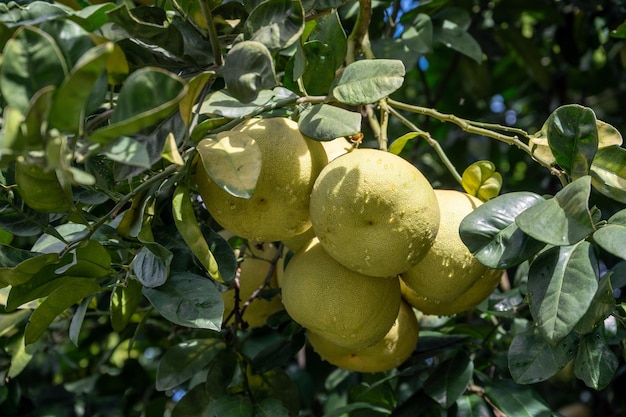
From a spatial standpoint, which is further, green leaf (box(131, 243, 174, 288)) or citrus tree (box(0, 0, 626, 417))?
green leaf (box(131, 243, 174, 288))

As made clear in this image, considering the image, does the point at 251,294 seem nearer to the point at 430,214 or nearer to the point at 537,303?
the point at 430,214

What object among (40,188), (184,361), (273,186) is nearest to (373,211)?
(273,186)

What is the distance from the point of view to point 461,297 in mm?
1138

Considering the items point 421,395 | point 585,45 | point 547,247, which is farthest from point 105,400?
point 585,45

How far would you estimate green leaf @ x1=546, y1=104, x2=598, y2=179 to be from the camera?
907 millimetres

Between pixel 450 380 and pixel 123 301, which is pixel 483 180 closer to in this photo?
pixel 450 380

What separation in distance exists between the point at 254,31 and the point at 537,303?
0.46m

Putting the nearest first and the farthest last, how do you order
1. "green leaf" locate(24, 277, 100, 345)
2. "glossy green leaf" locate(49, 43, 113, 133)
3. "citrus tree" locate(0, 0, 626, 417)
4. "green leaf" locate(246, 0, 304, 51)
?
"glossy green leaf" locate(49, 43, 113, 133)
"citrus tree" locate(0, 0, 626, 417)
"green leaf" locate(246, 0, 304, 51)
"green leaf" locate(24, 277, 100, 345)

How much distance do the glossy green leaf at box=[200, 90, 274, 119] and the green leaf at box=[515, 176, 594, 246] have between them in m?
0.34

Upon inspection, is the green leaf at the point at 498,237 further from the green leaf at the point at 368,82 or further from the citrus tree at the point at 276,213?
the green leaf at the point at 368,82

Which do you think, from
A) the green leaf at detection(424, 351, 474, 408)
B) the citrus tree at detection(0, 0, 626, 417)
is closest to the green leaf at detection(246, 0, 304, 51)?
the citrus tree at detection(0, 0, 626, 417)

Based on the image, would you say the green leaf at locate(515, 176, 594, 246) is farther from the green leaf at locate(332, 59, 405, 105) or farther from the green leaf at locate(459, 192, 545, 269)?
the green leaf at locate(332, 59, 405, 105)

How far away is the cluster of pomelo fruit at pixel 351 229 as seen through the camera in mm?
929

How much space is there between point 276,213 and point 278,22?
25 centimetres
